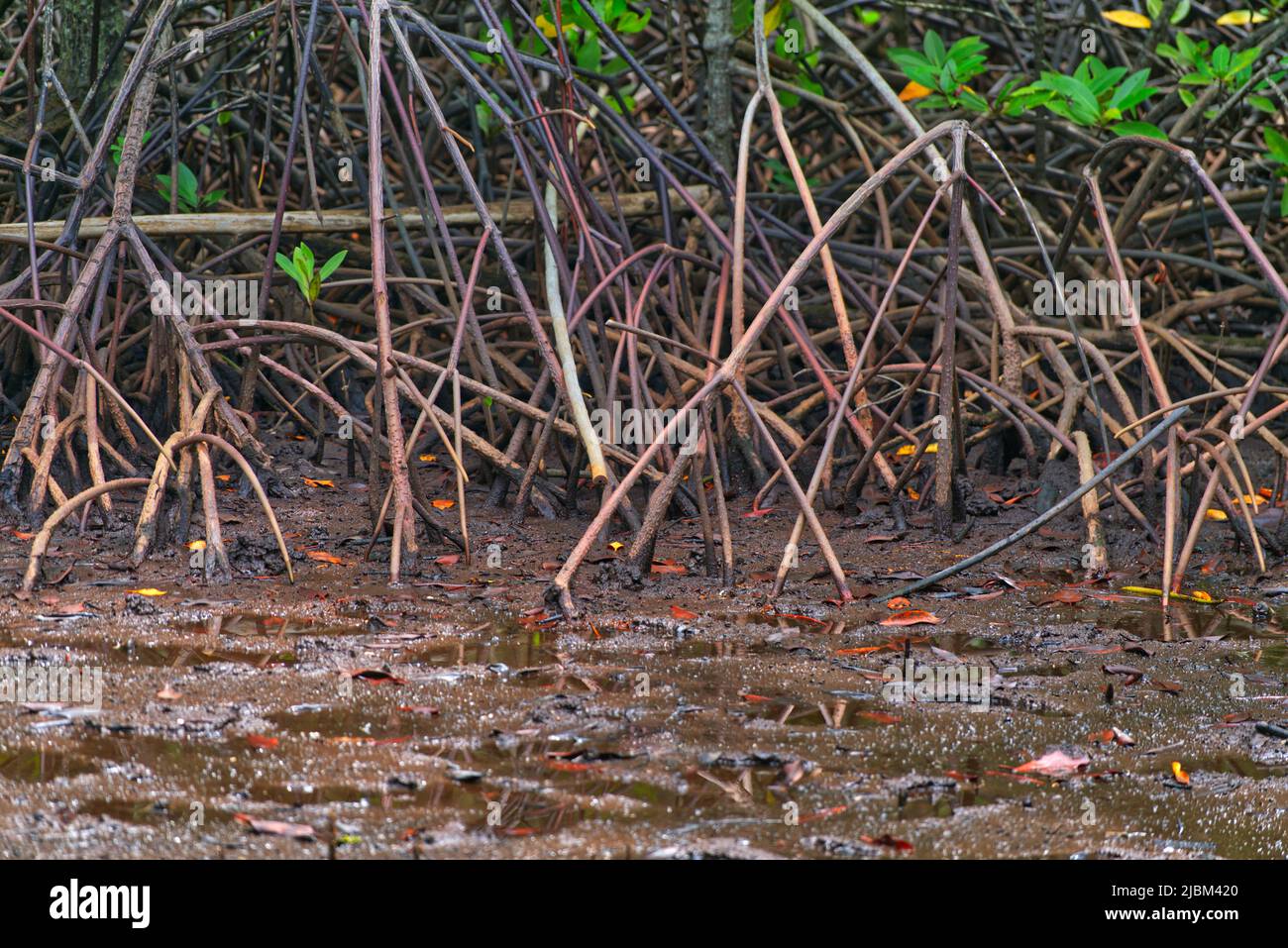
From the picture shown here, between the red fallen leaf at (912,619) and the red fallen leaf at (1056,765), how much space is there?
28.5 inches

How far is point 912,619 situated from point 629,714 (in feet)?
2.61

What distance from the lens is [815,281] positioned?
4477 mm

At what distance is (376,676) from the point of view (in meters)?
2.25

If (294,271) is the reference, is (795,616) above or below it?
below

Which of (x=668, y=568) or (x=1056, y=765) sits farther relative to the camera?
(x=668, y=568)

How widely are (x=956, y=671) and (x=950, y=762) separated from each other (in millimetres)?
447

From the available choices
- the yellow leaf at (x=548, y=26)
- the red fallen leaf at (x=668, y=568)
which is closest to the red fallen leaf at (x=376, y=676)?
the red fallen leaf at (x=668, y=568)

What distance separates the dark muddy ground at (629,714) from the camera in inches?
65.7

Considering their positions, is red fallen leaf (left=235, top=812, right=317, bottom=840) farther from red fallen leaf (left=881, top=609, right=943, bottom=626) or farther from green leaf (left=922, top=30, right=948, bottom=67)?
green leaf (left=922, top=30, right=948, bottom=67)

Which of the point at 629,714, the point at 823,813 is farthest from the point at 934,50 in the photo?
the point at 823,813

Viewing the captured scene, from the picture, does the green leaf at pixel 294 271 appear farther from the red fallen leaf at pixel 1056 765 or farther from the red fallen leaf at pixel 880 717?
the red fallen leaf at pixel 1056 765

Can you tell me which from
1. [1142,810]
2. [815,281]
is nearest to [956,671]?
[1142,810]

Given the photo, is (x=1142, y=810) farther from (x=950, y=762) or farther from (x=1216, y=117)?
(x=1216, y=117)

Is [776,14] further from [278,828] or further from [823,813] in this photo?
[278,828]
